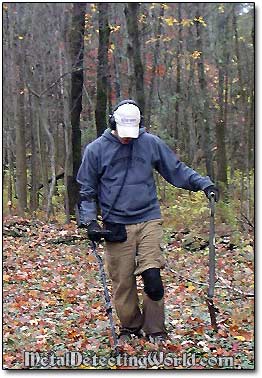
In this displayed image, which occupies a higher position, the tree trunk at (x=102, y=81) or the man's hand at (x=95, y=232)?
the tree trunk at (x=102, y=81)

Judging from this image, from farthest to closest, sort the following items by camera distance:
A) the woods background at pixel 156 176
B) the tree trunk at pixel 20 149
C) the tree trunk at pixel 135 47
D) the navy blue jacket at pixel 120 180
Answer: the tree trunk at pixel 20 149
the tree trunk at pixel 135 47
the woods background at pixel 156 176
the navy blue jacket at pixel 120 180

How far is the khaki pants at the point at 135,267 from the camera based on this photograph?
203 inches

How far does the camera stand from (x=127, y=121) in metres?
5.03

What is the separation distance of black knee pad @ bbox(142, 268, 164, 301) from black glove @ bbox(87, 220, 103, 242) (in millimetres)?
473

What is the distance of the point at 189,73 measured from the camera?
75.9ft

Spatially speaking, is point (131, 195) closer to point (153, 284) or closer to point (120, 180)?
point (120, 180)

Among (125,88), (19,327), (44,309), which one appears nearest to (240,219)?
(44,309)

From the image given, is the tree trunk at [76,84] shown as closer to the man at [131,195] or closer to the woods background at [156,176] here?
the woods background at [156,176]

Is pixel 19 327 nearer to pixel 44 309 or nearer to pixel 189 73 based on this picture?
pixel 44 309

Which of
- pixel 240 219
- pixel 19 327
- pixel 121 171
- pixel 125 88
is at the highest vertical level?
pixel 125 88

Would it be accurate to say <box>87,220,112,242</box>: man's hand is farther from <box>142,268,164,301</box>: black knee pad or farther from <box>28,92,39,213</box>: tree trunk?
<box>28,92,39,213</box>: tree trunk

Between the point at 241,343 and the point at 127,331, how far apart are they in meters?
0.95

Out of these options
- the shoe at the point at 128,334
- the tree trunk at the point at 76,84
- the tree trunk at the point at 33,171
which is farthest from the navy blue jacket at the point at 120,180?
the tree trunk at the point at 33,171

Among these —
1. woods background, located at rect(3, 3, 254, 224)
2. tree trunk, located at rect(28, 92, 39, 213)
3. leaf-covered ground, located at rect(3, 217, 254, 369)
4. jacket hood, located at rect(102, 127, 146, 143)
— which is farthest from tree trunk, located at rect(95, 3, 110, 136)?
jacket hood, located at rect(102, 127, 146, 143)
